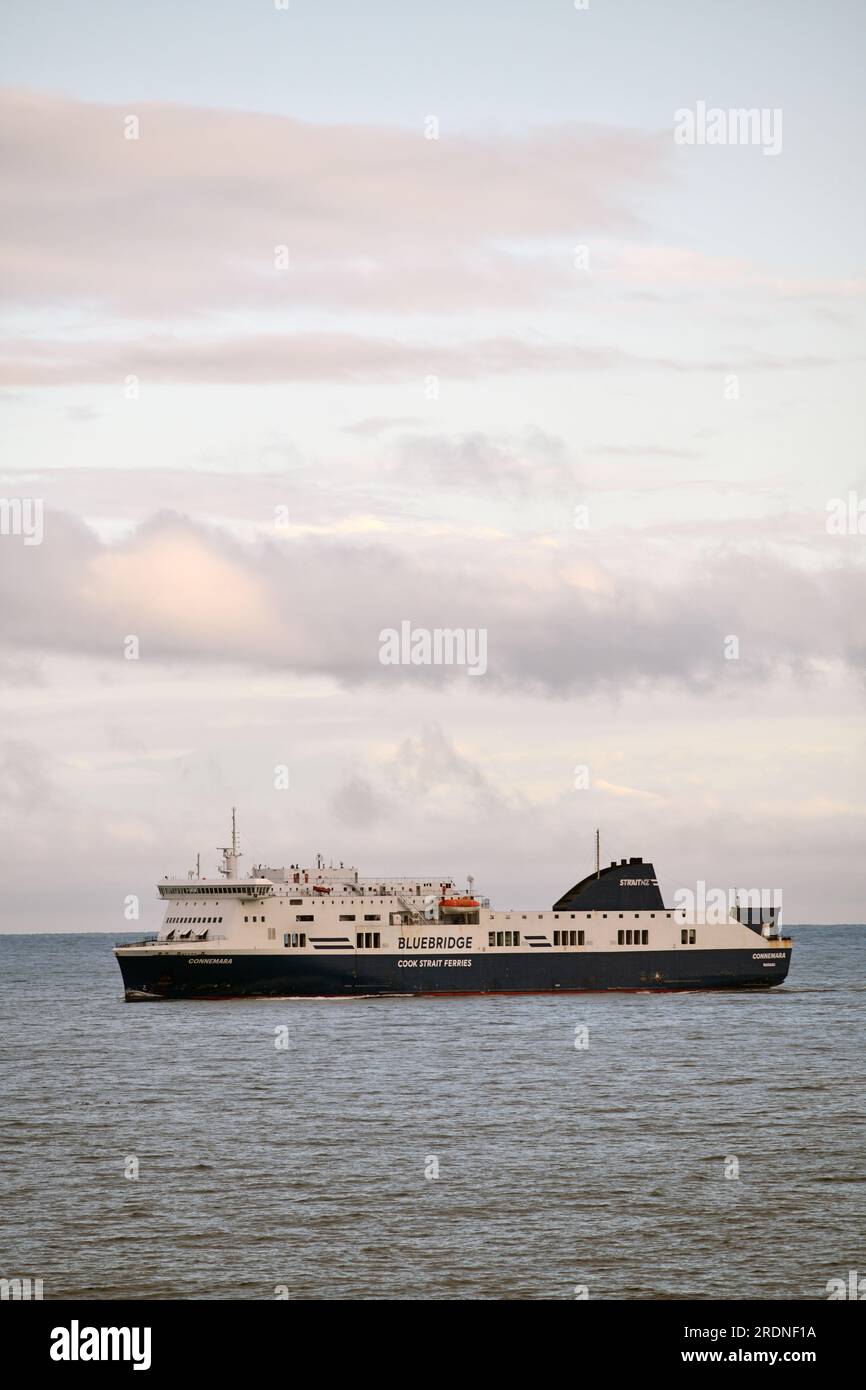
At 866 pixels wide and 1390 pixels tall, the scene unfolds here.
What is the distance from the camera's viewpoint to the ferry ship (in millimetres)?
96125

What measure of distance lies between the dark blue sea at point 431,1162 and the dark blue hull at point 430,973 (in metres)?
10.2

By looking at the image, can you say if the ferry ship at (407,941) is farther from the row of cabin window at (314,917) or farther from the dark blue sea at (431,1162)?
the dark blue sea at (431,1162)

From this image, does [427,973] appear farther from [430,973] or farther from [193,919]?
[193,919]

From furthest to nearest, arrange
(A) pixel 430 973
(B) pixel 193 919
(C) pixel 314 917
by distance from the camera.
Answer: (A) pixel 430 973
(B) pixel 193 919
(C) pixel 314 917

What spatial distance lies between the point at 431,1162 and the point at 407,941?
183 ft

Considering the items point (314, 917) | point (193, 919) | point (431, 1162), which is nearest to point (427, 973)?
point (314, 917)

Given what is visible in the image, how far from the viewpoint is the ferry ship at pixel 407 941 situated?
96125 millimetres

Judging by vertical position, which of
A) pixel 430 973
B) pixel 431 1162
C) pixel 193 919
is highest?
pixel 193 919

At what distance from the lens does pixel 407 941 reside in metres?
98.7

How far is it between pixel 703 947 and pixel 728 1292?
74537 mm

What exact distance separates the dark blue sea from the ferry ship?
11068 millimetres

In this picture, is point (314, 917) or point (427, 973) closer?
point (314, 917)

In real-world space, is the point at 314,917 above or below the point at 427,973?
above
